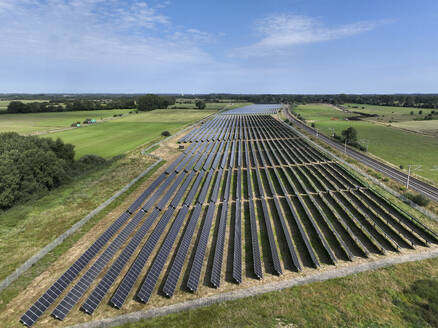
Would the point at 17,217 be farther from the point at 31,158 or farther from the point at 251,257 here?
the point at 251,257

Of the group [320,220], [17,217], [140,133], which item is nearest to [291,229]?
[320,220]

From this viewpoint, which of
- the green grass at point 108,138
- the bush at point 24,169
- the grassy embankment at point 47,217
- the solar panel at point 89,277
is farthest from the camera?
the green grass at point 108,138

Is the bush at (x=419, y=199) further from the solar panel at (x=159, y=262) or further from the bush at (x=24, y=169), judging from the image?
the bush at (x=24, y=169)

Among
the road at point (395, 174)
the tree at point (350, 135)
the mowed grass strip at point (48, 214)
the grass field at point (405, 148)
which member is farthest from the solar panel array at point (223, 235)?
the tree at point (350, 135)

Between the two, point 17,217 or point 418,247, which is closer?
point 418,247

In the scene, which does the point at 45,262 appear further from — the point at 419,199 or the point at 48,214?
the point at 419,199

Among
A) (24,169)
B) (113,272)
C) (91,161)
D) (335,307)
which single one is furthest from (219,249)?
(91,161)
